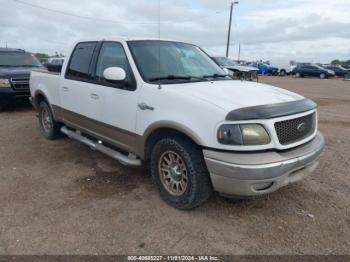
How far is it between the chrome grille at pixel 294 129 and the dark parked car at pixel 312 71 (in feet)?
120

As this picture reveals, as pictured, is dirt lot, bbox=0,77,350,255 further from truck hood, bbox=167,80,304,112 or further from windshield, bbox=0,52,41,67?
windshield, bbox=0,52,41,67

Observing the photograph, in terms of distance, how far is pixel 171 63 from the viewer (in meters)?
4.39

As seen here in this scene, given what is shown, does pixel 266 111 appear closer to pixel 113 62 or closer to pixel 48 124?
pixel 113 62

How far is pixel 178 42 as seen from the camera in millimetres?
5004

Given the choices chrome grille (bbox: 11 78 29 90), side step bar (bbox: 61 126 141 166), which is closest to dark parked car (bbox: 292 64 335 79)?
chrome grille (bbox: 11 78 29 90)

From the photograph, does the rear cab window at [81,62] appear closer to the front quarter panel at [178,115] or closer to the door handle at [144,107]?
the door handle at [144,107]

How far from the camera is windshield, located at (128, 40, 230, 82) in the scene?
4.14m

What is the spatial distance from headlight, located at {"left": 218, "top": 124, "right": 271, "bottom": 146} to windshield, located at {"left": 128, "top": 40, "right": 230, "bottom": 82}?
118cm

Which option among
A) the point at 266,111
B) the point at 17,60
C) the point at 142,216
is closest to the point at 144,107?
the point at 142,216

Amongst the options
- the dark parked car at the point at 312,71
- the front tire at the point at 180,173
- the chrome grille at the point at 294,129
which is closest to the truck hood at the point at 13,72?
the front tire at the point at 180,173

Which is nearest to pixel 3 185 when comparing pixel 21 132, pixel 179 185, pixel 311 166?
pixel 179 185

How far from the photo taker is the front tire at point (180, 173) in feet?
11.4

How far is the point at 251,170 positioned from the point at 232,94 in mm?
915

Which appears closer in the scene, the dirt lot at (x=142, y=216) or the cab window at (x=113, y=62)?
the dirt lot at (x=142, y=216)
